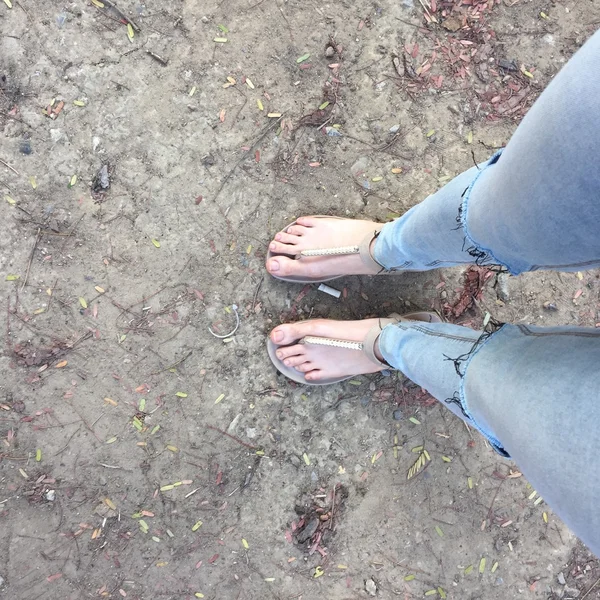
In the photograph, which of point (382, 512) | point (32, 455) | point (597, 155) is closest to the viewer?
point (597, 155)

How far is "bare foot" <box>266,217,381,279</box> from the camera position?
1848mm

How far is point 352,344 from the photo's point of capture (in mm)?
1800

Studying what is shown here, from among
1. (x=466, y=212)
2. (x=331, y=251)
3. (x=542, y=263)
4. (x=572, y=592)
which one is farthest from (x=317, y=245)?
(x=572, y=592)

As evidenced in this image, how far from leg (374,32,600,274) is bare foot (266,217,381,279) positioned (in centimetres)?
59

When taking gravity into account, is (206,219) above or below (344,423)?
above

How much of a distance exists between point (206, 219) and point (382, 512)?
1370 millimetres

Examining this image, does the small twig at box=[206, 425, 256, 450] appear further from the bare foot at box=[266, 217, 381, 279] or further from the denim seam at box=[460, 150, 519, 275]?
the denim seam at box=[460, 150, 519, 275]

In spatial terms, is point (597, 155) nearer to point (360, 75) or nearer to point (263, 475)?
point (360, 75)

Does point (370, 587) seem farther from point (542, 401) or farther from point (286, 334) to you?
point (542, 401)

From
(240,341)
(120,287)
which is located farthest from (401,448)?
(120,287)

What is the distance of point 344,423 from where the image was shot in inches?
77.5

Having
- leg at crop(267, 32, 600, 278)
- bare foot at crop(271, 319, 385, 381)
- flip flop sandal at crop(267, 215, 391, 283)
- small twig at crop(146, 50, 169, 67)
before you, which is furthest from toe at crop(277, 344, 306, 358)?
small twig at crop(146, 50, 169, 67)

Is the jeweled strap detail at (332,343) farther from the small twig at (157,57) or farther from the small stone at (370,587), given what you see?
the small twig at (157,57)

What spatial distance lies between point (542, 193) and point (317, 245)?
3.45 ft
